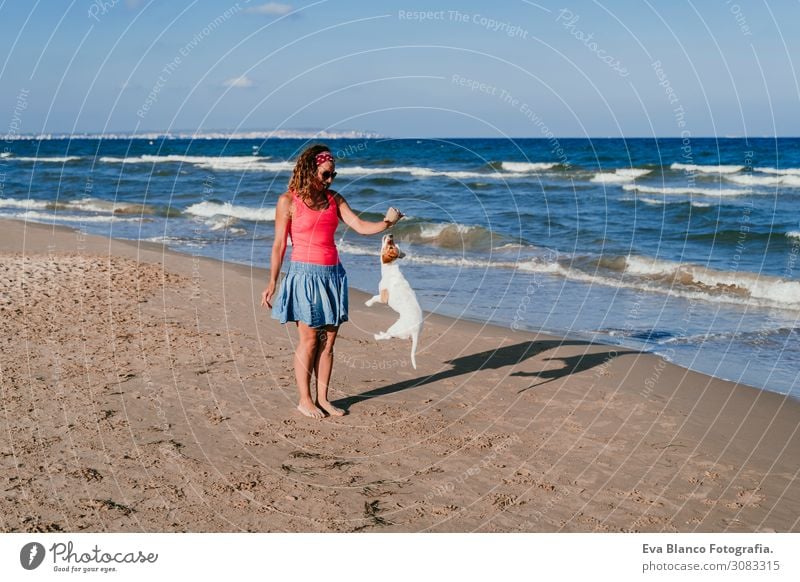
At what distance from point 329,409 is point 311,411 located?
0.20 meters

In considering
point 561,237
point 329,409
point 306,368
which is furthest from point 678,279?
point 306,368

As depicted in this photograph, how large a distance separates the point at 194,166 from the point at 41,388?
169ft

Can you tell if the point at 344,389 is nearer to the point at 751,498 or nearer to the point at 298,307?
the point at 298,307

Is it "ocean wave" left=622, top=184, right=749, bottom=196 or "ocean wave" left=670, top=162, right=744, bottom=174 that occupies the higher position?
"ocean wave" left=670, top=162, right=744, bottom=174

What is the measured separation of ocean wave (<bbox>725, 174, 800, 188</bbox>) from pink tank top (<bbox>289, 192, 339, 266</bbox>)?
36.1 metres

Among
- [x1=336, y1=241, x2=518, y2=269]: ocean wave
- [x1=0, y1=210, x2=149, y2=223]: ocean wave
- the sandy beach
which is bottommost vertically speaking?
the sandy beach

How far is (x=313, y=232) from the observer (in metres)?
7.09

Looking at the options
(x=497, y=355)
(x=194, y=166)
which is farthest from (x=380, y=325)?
(x=194, y=166)

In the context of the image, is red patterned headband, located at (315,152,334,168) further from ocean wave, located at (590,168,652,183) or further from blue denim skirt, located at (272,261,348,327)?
ocean wave, located at (590,168,652,183)

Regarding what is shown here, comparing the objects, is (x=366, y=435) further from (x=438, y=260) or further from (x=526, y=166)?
(x=526, y=166)

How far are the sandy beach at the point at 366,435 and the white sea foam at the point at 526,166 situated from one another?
4339cm

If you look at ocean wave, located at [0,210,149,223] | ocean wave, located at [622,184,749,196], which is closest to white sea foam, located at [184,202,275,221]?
ocean wave, located at [0,210,149,223]

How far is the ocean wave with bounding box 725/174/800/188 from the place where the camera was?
39625 millimetres

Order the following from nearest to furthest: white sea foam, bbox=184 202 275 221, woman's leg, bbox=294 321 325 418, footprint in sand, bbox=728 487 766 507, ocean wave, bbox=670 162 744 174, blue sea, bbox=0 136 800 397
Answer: footprint in sand, bbox=728 487 766 507, woman's leg, bbox=294 321 325 418, blue sea, bbox=0 136 800 397, white sea foam, bbox=184 202 275 221, ocean wave, bbox=670 162 744 174
